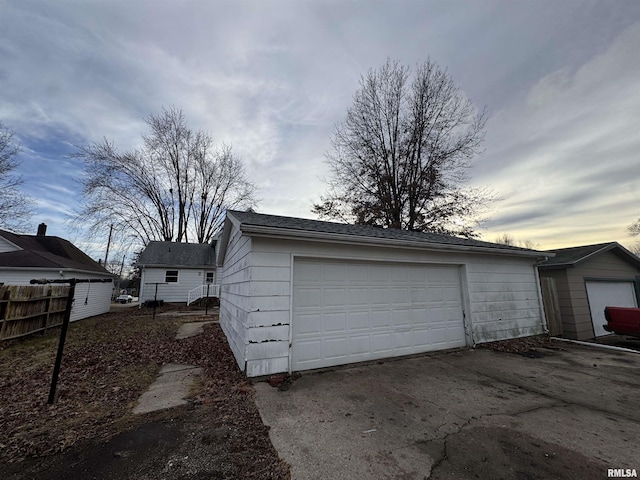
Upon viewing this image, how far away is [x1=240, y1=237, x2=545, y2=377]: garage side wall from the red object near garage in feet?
7.28

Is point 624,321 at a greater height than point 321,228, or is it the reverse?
point 321,228

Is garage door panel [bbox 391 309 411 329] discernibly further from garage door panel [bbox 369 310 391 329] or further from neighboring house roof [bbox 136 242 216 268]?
neighboring house roof [bbox 136 242 216 268]

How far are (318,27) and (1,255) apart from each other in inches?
623

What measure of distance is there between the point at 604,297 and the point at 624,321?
2.48 meters

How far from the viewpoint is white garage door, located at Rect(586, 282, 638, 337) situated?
8969 mm

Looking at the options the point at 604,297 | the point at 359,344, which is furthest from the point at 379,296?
the point at 604,297

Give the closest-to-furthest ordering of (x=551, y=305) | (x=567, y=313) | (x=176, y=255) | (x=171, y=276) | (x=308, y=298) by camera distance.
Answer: (x=308, y=298), (x=551, y=305), (x=567, y=313), (x=171, y=276), (x=176, y=255)

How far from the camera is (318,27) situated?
7.55m

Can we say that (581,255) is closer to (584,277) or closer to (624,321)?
(584,277)

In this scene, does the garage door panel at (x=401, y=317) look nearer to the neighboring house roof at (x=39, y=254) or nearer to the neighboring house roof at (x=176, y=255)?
the neighboring house roof at (x=39, y=254)

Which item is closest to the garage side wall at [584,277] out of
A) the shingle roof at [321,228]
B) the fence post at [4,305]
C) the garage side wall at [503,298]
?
the garage side wall at [503,298]

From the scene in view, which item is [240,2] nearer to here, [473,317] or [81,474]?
[81,474]

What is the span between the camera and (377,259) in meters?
5.56

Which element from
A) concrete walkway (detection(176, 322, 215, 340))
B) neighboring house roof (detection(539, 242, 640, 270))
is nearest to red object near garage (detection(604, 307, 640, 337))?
neighboring house roof (detection(539, 242, 640, 270))
